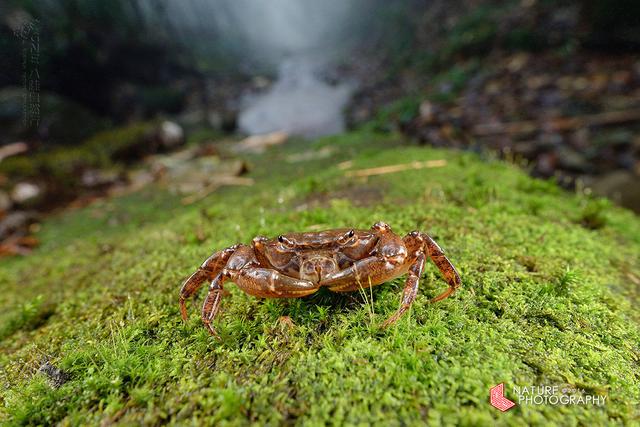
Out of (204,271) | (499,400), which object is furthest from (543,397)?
(204,271)

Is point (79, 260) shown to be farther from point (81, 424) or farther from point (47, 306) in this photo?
point (81, 424)

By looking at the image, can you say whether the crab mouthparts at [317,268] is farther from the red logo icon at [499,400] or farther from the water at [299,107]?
the water at [299,107]

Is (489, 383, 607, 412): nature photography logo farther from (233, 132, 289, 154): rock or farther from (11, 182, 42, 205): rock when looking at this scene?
(233, 132, 289, 154): rock

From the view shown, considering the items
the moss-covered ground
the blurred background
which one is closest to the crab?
the moss-covered ground

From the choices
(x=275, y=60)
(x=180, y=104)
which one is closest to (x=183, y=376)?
(x=180, y=104)

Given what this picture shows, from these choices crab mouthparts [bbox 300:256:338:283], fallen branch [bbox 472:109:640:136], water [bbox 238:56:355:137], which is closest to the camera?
crab mouthparts [bbox 300:256:338:283]

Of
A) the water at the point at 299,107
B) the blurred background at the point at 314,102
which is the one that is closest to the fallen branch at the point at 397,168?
the blurred background at the point at 314,102
